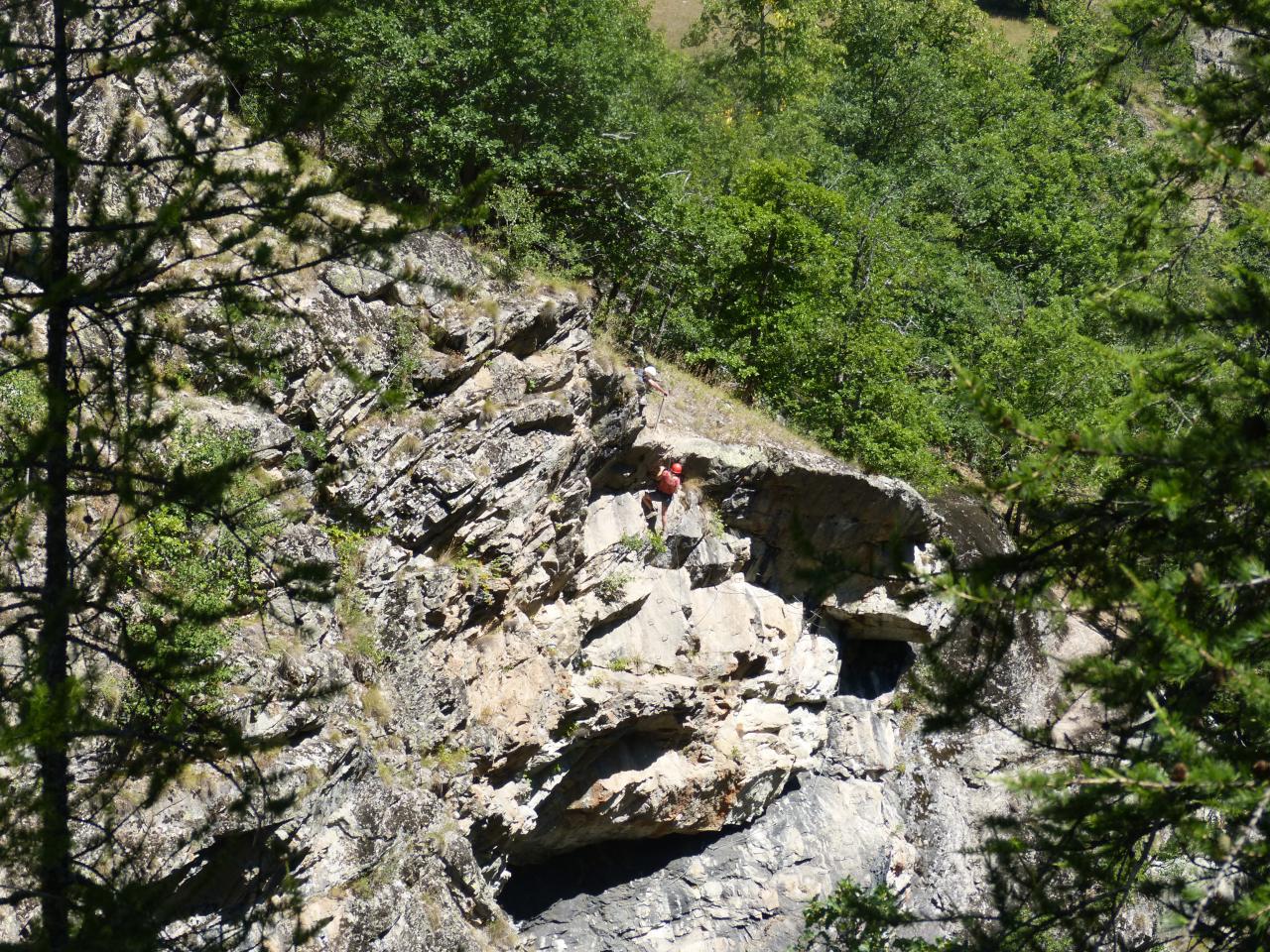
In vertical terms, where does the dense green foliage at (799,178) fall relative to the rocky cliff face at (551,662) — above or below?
above

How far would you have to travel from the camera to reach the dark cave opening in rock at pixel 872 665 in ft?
73.5

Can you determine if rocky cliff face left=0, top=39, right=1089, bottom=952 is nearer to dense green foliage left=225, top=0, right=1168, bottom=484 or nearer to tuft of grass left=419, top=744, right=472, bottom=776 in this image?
tuft of grass left=419, top=744, right=472, bottom=776

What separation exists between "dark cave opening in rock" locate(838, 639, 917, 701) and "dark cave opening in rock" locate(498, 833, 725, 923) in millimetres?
4695

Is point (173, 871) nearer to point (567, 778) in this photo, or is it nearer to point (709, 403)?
point (567, 778)

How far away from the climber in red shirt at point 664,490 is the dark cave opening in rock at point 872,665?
6.12 m

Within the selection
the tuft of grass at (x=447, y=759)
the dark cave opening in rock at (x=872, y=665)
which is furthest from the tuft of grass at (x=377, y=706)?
the dark cave opening in rock at (x=872, y=665)

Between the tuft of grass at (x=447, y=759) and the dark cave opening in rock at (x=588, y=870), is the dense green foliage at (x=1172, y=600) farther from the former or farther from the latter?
the dark cave opening in rock at (x=588, y=870)

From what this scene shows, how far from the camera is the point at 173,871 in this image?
8.80 m

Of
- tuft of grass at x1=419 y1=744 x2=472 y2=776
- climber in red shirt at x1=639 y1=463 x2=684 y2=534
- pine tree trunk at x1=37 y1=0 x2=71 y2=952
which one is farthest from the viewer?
climber in red shirt at x1=639 y1=463 x2=684 y2=534

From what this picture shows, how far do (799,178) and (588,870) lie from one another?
15534 millimetres

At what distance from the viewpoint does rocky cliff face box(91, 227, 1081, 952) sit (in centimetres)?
1181

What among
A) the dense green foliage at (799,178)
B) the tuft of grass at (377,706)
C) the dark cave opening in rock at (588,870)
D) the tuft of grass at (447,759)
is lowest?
the dark cave opening in rock at (588,870)

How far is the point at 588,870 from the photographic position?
18438 millimetres

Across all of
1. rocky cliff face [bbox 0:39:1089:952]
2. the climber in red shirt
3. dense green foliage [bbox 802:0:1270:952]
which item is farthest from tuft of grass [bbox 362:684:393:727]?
dense green foliage [bbox 802:0:1270:952]
